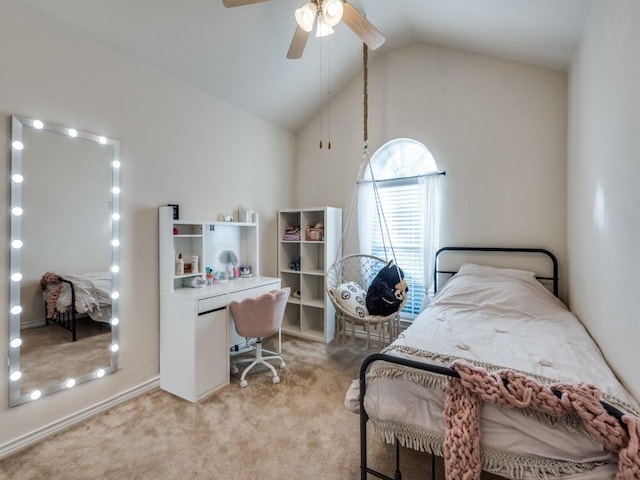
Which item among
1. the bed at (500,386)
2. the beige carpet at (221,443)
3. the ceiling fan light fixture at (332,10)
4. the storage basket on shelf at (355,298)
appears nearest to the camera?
the bed at (500,386)

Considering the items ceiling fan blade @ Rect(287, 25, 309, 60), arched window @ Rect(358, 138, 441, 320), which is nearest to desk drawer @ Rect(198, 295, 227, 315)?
arched window @ Rect(358, 138, 441, 320)

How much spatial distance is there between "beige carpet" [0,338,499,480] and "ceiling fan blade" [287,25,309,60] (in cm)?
263

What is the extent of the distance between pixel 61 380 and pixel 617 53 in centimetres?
373

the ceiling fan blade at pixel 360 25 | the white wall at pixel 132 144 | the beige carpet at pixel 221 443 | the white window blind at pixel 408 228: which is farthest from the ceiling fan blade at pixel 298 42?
the beige carpet at pixel 221 443

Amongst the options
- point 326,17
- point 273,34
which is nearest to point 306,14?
point 326,17

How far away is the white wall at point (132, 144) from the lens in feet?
6.08

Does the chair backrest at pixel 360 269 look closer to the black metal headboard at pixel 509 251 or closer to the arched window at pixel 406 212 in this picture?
the arched window at pixel 406 212

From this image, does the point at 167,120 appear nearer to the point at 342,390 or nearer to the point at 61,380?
the point at 61,380

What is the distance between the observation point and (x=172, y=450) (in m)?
1.83

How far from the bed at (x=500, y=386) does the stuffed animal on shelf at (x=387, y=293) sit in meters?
0.58

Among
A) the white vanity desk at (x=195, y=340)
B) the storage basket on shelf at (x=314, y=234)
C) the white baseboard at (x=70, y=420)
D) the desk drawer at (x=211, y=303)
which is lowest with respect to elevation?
the white baseboard at (x=70, y=420)

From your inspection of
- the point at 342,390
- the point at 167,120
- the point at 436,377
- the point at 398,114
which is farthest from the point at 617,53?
the point at 167,120

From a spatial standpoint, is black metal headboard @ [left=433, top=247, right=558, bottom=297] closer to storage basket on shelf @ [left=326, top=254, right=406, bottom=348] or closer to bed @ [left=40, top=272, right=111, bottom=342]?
storage basket on shelf @ [left=326, top=254, right=406, bottom=348]

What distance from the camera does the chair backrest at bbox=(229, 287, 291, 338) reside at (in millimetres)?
2525
